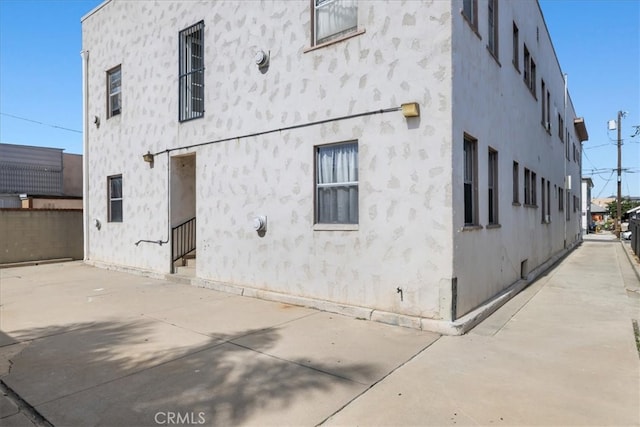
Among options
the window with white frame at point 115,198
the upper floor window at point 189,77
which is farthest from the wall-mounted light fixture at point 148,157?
the window with white frame at point 115,198

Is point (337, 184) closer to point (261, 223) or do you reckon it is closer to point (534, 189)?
point (261, 223)

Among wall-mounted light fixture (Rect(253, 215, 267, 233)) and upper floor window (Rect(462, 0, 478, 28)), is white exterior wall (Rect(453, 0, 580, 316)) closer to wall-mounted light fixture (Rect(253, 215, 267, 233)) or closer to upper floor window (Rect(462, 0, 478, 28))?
upper floor window (Rect(462, 0, 478, 28))

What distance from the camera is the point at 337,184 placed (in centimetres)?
668

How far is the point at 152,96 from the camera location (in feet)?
34.1

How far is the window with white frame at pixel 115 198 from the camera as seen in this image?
11.9 meters

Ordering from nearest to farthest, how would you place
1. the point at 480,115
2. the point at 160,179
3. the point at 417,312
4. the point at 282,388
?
the point at 282,388 < the point at 417,312 < the point at 480,115 < the point at 160,179

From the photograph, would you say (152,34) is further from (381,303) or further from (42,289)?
(381,303)

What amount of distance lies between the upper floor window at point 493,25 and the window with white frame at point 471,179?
2.29m

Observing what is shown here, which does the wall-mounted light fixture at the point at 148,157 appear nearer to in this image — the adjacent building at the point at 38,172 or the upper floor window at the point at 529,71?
the upper floor window at the point at 529,71

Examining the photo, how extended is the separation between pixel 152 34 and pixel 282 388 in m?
9.78

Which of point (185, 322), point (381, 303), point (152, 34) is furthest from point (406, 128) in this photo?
point (152, 34)

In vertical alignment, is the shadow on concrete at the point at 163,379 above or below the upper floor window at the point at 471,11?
below

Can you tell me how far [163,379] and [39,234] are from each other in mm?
12412

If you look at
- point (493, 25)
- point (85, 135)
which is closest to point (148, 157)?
point (85, 135)
